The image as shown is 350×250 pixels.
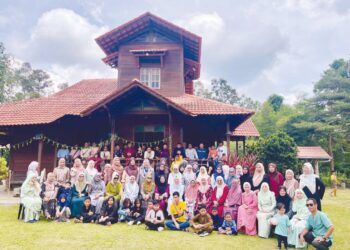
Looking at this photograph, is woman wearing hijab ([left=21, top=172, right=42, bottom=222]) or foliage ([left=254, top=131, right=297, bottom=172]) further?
foliage ([left=254, top=131, right=297, bottom=172])

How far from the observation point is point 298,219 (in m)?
6.55

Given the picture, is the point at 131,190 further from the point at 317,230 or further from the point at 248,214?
the point at 317,230

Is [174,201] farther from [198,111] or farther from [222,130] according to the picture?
[222,130]

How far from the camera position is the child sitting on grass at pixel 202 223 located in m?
7.05

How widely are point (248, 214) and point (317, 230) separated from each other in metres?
1.98

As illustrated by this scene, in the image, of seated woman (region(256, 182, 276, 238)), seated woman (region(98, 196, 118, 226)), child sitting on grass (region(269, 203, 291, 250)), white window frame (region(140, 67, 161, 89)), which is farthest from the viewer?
white window frame (region(140, 67, 161, 89))

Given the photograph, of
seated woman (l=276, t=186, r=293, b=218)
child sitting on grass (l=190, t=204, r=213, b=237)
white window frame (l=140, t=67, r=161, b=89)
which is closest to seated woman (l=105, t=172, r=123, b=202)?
child sitting on grass (l=190, t=204, r=213, b=237)

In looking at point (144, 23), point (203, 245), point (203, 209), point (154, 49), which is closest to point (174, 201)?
point (203, 209)

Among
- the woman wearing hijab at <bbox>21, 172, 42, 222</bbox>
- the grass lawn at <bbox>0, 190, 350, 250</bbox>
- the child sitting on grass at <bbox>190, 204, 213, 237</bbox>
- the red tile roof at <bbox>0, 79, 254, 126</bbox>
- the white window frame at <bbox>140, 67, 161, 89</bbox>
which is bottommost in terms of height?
the grass lawn at <bbox>0, 190, 350, 250</bbox>

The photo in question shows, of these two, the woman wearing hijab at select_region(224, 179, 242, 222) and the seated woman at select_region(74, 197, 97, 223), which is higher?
the woman wearing hijab at select_region(224, 179, 242, 222)

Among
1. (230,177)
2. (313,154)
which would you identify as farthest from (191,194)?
(313,154)

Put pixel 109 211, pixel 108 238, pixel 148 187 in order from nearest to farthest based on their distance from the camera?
1. pixel 108 238
2. pixel 109 211
3. pixel 148 187

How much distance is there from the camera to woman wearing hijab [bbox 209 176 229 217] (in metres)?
7.80

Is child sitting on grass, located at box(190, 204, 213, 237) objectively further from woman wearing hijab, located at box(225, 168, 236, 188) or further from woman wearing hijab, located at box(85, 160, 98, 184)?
woman wearing hijab, located at box(85, 160, 98, 184)
